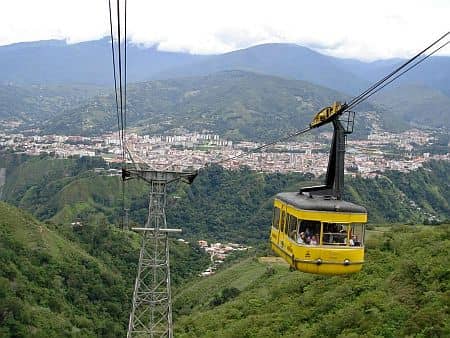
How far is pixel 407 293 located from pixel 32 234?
30404 mm

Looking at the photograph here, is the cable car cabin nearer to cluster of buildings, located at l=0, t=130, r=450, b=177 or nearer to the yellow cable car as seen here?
the yellow cable car

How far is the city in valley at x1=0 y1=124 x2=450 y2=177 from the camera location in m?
103

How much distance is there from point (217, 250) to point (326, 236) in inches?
2086

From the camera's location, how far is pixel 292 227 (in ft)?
33.5

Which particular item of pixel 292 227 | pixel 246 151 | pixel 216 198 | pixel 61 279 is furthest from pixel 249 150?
pixel 292 227

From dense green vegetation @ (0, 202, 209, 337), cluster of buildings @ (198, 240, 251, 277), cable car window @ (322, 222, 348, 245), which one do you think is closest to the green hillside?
cable car window @ (322, 222, 348, 245)

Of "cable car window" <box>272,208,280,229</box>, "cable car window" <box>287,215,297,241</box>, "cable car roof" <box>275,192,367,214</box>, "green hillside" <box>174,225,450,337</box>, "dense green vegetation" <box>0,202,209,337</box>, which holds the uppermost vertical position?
"cable car roof" <box>275,192,367,214</box>

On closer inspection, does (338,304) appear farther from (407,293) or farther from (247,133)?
(247,133)

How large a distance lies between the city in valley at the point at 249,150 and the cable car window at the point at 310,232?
74.3m

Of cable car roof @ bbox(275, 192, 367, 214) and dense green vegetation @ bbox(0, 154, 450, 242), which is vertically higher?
cable car roof @ bbox(275, 192, 367, 214)

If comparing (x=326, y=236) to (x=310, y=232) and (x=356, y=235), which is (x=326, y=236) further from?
(x=356, y=235)

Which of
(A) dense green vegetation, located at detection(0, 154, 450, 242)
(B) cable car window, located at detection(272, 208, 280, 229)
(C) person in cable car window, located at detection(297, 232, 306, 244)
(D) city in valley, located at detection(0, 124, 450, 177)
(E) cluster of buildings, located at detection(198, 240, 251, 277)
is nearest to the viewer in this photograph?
(C) person in cable car window, located at detection(297, 232, 306, 244)

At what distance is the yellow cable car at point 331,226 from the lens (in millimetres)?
9750

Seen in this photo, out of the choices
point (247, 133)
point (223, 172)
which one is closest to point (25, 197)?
point (223, 172)
